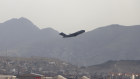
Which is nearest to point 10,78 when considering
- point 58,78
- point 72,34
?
point 58,78

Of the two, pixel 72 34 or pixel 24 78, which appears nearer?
pixel 72 34

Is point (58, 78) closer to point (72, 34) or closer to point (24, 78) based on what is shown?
point (24, 78)

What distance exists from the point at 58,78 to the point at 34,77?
25.0 metres

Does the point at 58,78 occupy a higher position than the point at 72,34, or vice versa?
the point at 72,34

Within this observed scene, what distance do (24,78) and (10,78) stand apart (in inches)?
390

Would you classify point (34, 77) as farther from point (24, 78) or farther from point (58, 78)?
point (58, 78)

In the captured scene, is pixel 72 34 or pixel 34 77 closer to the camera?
pixel 72 34

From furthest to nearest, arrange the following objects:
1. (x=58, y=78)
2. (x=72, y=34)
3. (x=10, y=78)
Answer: (x=58, y=78), (x=10, y=78), (x=72, y=34)

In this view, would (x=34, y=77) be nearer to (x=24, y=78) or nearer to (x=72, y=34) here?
(x=24, y=78)

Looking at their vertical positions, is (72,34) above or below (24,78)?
above

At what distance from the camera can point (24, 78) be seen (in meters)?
133

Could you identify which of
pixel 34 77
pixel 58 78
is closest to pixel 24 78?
pixel 34 77

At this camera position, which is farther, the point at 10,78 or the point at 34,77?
the point at 10,78

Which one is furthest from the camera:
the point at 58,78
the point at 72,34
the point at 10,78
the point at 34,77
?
the point at 58,78
